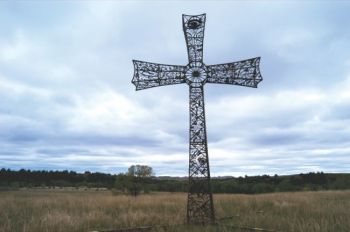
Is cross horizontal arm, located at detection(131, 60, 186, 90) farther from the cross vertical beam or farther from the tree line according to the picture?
the tree line

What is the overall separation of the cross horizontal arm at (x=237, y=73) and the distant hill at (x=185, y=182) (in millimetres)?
37987

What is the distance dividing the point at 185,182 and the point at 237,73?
46.3 metres

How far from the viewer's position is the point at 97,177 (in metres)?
102

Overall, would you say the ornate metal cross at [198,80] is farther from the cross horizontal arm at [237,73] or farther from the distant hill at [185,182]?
the distant hill at [185,182]

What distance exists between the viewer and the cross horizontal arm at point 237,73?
12344mm

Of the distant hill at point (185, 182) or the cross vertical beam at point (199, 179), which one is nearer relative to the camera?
the cross vertical beam at point (199, 179)

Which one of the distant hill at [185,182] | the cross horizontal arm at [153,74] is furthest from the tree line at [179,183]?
the cross horizontal arm at [153,74]

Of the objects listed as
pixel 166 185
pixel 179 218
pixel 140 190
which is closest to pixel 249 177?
pixel 166 185

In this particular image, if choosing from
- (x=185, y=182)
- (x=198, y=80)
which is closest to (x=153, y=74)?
(x=198, y=80)

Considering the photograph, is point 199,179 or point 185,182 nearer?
point 199,179

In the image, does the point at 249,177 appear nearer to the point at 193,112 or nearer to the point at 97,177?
the point at 97,177

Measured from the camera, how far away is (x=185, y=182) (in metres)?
57.1

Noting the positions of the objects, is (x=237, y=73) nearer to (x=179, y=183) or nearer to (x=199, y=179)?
(x=199, y=179)

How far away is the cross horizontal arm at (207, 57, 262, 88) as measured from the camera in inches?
486
